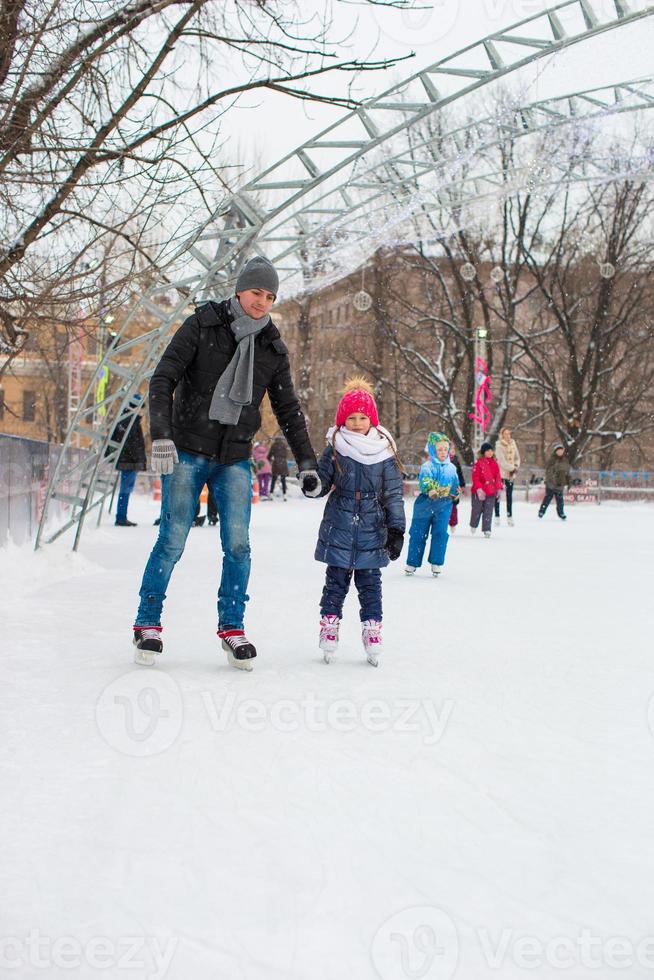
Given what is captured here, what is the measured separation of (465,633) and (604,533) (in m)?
10.2

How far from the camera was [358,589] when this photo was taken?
16.0 feet

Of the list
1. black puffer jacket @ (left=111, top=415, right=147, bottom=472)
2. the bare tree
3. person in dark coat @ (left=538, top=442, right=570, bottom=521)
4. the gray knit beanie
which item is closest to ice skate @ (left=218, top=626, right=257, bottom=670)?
the gray knit beanie

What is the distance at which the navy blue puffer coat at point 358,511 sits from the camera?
484 centimetres

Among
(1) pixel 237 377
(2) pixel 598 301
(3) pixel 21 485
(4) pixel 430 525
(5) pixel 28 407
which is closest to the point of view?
(1) pixel 237 377

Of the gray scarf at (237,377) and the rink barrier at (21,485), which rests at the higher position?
the gray scarf at (237,377)

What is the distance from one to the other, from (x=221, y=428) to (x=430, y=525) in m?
5.11

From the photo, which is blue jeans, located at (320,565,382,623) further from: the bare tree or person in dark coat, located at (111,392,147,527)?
the bare tree

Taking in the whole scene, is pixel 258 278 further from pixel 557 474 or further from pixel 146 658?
pixel 557 474

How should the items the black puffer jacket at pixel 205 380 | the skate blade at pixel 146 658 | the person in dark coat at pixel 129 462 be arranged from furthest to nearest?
the person in dark coat at pixel 129 462 < the skate blade at pixel 146 658 < the black puffer jacket at pixel 205 380

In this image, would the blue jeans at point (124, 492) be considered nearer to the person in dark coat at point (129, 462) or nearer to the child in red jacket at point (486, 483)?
the person in dark coat at point (129, 462)

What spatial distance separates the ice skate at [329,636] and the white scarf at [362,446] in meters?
0.76

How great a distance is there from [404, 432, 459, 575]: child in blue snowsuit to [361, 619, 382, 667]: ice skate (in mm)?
4234

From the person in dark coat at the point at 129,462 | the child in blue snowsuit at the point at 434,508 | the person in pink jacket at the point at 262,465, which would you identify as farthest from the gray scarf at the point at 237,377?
the person in pink jacket at the point at 262,465

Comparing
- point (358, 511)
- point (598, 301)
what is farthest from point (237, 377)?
point (598, 301)
